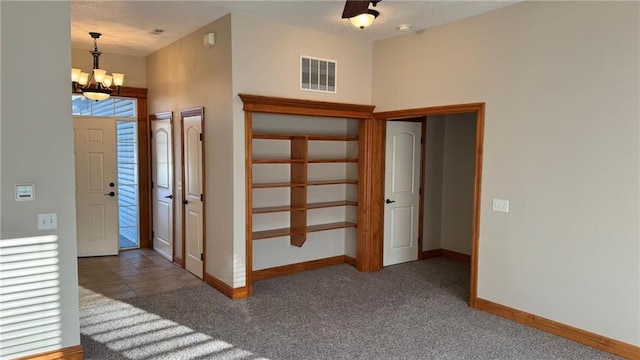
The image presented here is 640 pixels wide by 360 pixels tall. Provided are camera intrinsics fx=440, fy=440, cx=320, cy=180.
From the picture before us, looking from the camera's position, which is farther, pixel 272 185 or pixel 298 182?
pixel 298 182

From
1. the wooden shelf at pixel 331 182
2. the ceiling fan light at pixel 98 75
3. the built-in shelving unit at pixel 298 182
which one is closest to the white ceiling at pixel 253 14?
the ceiling fan light at pixel 98 75

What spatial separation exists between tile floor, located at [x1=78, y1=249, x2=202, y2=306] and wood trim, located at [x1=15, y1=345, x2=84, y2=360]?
4.63 ft

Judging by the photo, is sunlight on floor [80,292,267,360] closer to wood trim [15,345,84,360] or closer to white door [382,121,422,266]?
wood trim [15,345,84,360]

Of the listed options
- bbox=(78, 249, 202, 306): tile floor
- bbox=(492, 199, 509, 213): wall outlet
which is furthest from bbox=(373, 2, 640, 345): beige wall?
bbox=(78, 249, 202, 306): tile floor

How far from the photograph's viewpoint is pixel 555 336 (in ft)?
12.4

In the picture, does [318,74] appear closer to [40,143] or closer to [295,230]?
[295,230]

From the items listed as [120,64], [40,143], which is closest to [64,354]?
[40,143]

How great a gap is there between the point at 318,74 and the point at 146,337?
330 cm

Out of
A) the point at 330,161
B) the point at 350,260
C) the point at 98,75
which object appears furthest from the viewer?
the point at 350,260

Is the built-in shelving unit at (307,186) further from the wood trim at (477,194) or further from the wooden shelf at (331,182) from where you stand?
the wood trim at (477,194)

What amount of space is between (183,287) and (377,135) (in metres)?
2.97

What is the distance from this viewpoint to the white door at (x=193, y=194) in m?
5.29

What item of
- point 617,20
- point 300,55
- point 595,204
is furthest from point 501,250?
point 300,55

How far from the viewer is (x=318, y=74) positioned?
17.0 ft
